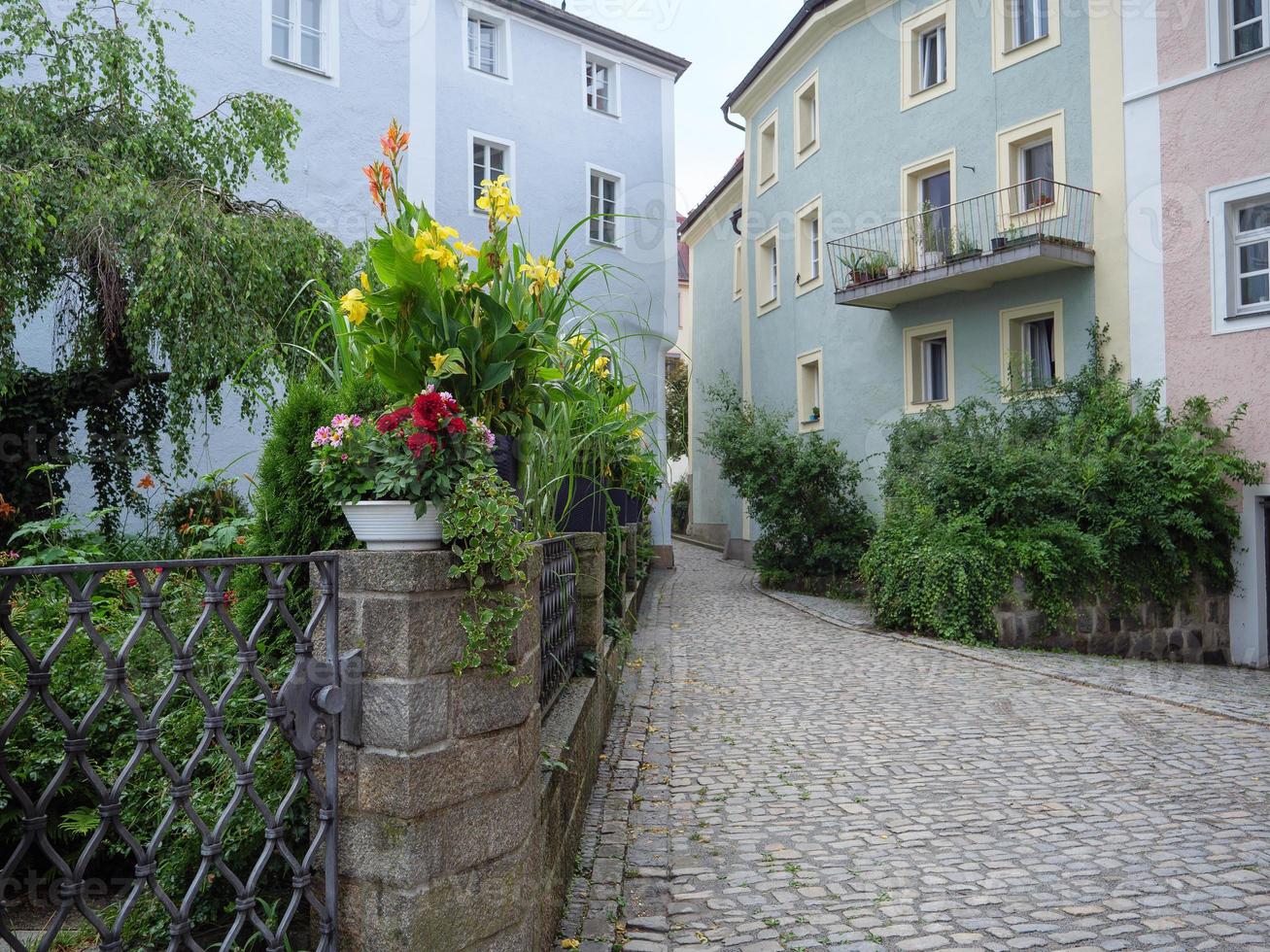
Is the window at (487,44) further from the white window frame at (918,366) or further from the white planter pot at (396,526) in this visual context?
the white planter pot at (396,526)

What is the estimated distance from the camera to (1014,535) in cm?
1103

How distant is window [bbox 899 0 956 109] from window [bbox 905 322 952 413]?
156 inches

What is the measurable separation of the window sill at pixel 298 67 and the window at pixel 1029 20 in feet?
34.2

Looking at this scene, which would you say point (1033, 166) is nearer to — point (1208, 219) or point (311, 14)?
point (1208, 219)

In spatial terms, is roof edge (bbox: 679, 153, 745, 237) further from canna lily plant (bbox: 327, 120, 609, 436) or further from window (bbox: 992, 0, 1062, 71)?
canna lily plant (bbox: 327, 120, 609, 436)

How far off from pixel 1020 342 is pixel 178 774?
1512 cm

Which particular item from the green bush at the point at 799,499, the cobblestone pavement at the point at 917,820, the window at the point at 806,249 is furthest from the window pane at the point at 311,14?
the cobblestone pavement at the point at 917,820

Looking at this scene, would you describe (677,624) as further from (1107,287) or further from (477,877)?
(477,877)

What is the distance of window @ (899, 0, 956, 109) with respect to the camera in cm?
1616

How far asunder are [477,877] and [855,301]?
49.9ft

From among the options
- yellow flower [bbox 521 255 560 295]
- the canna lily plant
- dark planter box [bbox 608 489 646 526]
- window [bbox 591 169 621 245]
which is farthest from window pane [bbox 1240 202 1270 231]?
the canna lily plant

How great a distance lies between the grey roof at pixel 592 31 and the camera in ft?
56.7

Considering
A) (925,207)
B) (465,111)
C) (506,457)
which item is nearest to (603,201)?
(465,111)

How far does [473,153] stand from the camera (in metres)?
16.8
